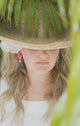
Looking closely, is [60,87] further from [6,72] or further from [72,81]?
[72,81]

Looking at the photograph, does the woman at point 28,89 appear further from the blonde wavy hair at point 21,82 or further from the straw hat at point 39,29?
the straw hat at point 39,29

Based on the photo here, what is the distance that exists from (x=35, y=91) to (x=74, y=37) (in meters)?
1.48

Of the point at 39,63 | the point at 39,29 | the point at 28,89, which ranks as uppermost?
the point at 39,29

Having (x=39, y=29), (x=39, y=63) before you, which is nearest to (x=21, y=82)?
(x=39, y=63)

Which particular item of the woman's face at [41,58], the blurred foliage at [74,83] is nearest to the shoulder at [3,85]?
the woman's face at [41,58]

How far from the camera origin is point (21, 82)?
178 cm

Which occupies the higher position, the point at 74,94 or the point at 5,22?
the point at 5,22

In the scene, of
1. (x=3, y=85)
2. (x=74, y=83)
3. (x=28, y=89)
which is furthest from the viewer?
(x=3, y=85)

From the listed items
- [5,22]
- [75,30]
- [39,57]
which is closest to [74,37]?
[75,30]

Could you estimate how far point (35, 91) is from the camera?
1702 millimetres

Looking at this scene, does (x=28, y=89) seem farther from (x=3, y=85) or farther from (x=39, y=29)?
(x=39, y=29)

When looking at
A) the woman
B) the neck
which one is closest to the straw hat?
the woman

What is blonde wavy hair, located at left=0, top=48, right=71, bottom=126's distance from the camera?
169 cm

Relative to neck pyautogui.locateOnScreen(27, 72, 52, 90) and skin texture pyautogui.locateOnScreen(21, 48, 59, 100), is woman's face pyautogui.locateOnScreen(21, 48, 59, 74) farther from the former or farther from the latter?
neck pyautogui.locateOnScreen(27, 72, 52, 90)
